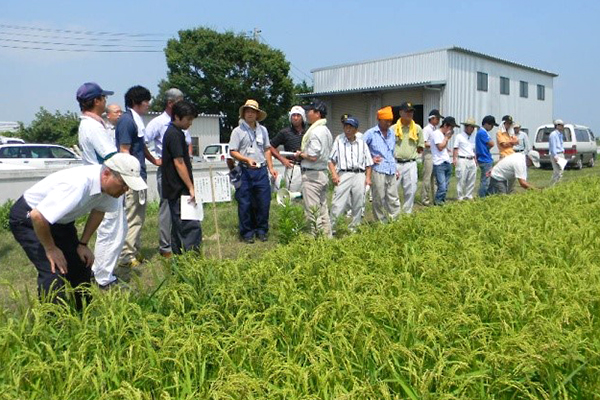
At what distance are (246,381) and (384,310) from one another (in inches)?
34.7

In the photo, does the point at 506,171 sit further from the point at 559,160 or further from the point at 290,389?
the point at 290,389

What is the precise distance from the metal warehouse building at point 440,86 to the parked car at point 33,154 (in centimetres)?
1586

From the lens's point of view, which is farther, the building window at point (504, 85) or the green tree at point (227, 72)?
the green tree at point (227, 72)

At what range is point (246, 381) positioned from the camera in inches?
76.2

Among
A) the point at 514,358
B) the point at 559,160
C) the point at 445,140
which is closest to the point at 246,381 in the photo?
the point at 514,358

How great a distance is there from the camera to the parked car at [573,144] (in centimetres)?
2039

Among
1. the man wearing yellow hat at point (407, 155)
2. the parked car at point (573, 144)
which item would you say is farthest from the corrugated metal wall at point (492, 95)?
the man wearing yellow hat at point (407, 155)

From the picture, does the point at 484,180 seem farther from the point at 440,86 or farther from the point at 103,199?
the point at 440,86

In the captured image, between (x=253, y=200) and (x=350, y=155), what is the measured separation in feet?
4.37

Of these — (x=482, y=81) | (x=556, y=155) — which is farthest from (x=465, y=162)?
(x=482, y=81)

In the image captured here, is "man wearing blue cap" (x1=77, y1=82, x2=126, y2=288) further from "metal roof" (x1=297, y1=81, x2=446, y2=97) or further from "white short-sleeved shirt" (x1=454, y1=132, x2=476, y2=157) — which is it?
"metal roof" (x1=297, y1=81, x2=446, y2=97)

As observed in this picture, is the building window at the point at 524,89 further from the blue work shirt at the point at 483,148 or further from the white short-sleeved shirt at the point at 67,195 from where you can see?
the white short-sleeved shirt at the point at 67,195

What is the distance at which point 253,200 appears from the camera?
706 cm

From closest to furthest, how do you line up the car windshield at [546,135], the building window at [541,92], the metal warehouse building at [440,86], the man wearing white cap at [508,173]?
the man wearing white cap at [508,173] < the car windshield at [546,135] < the metal warehouse building at [440,86] < the building window at [541,92]
